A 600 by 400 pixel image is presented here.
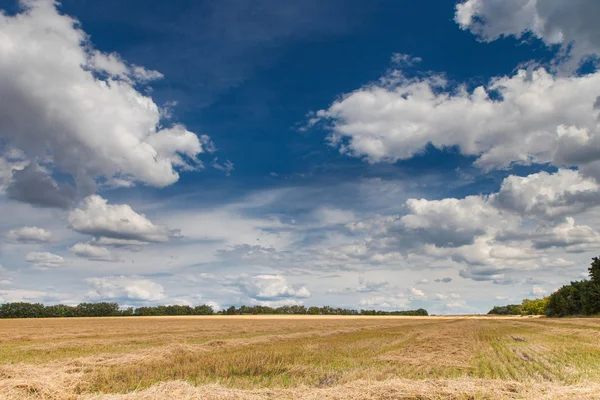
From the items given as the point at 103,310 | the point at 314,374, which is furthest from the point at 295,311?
the point at 314,374

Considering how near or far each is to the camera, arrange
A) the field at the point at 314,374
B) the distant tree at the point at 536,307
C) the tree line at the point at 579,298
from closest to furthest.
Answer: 1. the field at the point at 314,374
2. the tree line at the point at 579,298
3. the distant tree at the point at 536,307

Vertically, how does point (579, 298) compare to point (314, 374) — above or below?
above

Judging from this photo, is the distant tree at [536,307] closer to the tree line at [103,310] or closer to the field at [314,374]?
the tree line at [103,310]

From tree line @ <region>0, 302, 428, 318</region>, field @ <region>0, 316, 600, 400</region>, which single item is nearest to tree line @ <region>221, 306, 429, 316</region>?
tree line @ <region>0, 302, 428, 318</region>

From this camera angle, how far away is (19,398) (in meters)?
8.31

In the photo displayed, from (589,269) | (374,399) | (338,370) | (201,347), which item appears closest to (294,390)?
(374,399)

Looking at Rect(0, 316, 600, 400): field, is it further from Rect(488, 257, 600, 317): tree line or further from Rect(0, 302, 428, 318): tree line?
Rect(0, 302, 428, 318): tree line

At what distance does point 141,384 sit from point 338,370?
18.9 feet

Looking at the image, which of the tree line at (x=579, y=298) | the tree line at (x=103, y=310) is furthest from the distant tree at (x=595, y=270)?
the tree line at (x=103, y=310)

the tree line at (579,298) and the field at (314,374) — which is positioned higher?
the tree line at (579,298)

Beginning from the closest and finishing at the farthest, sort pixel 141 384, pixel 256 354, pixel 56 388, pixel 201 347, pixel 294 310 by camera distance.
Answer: pixel 56 388 < pixel 141 384 < pixel 256 354 < pixel 201 347 < pixel 294 310

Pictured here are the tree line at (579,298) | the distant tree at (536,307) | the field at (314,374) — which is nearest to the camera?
the field at (314,374)

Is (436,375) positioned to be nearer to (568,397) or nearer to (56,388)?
(568,397)

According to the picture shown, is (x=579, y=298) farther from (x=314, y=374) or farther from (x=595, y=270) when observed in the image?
(x=314, y=374)
